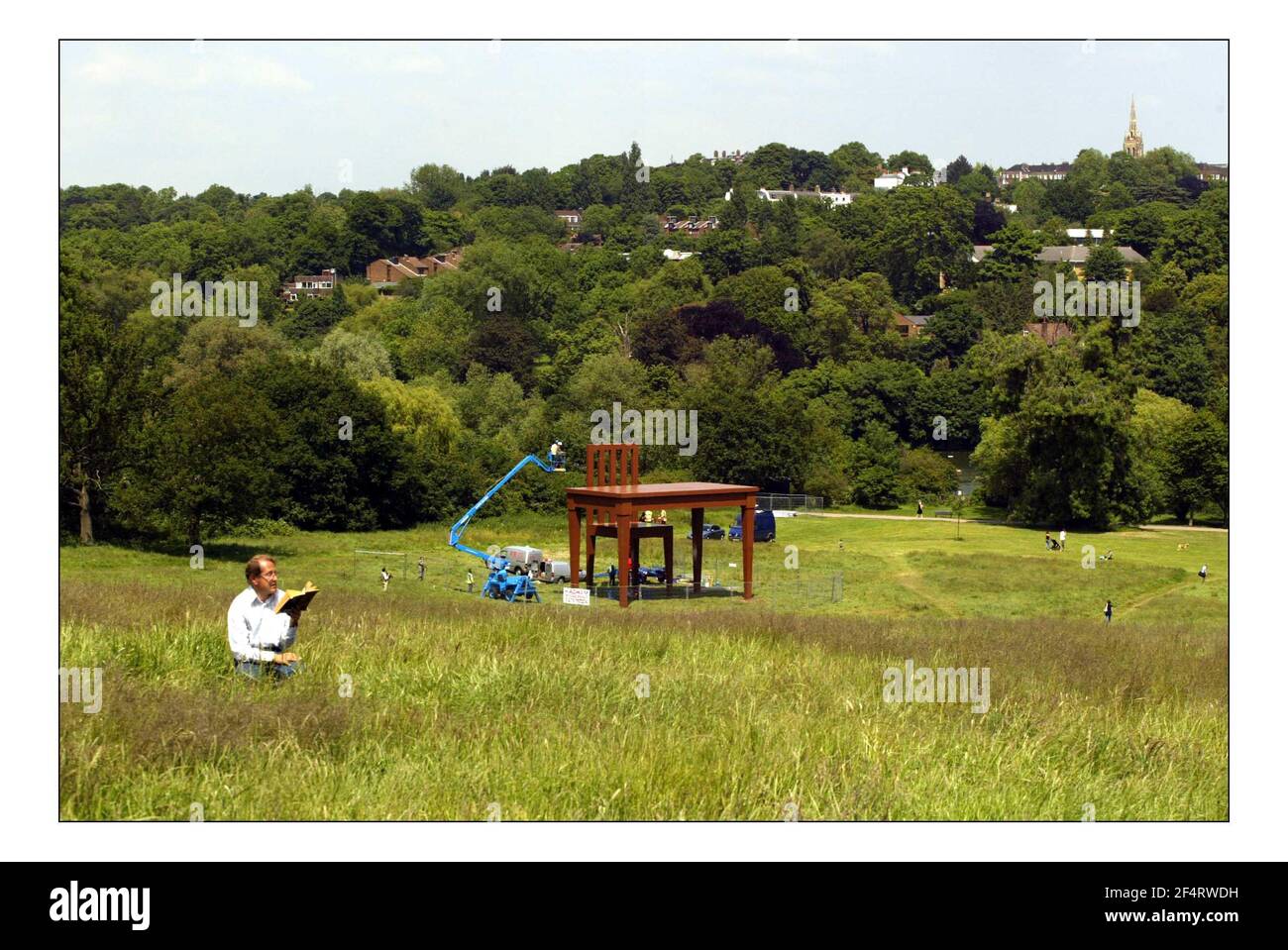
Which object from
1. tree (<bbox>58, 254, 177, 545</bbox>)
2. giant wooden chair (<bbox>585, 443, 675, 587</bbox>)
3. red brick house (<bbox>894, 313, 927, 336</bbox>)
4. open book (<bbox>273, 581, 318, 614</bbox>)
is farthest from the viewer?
red brick house (<bbox>894, 313, 927, 336</bbox>)

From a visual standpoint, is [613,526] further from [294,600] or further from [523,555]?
[294,600]

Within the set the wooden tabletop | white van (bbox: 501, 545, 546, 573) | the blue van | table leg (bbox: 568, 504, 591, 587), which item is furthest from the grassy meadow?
the blue van

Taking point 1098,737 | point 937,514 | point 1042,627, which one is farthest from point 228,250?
point 1098,737

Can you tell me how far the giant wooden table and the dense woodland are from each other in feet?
40.4

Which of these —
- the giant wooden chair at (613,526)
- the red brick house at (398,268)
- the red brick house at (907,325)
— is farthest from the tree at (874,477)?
the red brick house at (398,268)

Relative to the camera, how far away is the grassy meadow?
9172 mm

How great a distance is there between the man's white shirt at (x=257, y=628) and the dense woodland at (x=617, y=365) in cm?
3491

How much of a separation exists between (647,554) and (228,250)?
11249 cm

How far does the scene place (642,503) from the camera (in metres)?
36.6

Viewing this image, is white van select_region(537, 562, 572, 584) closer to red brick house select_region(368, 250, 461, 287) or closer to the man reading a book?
the man reading a book

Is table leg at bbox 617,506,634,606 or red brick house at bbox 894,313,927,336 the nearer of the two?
table leg at bbox 617,506,634,606

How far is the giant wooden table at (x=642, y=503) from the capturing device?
36.3 metres

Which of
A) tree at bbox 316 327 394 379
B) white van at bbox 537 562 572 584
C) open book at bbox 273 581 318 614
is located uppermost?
tree at bbox 316 327 394 379

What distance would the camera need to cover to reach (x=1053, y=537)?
59.2 metres
